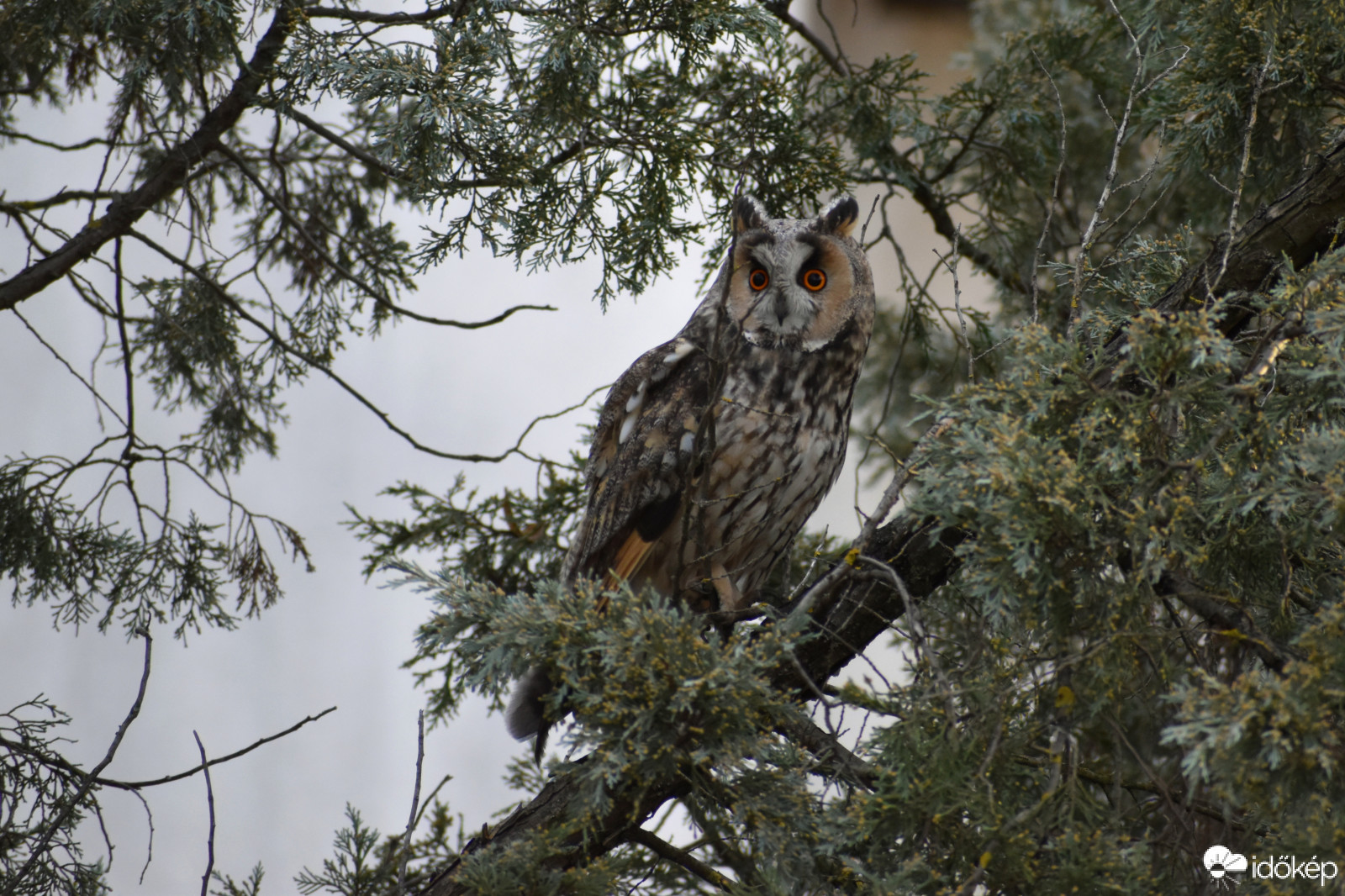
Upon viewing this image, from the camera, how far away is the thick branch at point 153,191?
4.99 feet

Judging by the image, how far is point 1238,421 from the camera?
90 cm

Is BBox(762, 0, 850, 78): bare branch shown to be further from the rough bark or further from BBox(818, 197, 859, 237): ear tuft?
the rough bark

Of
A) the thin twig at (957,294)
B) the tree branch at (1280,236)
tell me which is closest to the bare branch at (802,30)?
the thin twig at (957,294)

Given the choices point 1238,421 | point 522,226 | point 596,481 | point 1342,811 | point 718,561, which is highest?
point 522,226

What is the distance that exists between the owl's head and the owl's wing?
116mm

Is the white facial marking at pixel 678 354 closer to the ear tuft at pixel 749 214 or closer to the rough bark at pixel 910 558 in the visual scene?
the ear tuft at pixel 749 214

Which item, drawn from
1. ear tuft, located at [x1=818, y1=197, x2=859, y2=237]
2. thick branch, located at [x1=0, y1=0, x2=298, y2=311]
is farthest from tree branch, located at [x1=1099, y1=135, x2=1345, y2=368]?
thick branch, located at [x1=0, y1=0, x2=298, y2=311]

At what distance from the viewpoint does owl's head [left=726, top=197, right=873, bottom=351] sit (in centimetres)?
142

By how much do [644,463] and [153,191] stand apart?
0.98 meters

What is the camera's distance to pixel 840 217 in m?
1.53

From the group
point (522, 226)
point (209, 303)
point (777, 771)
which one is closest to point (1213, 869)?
point (777, 771)

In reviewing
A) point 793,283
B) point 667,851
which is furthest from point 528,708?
point 793,283

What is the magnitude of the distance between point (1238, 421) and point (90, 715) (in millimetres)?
2450

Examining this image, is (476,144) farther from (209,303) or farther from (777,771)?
(777,771)
